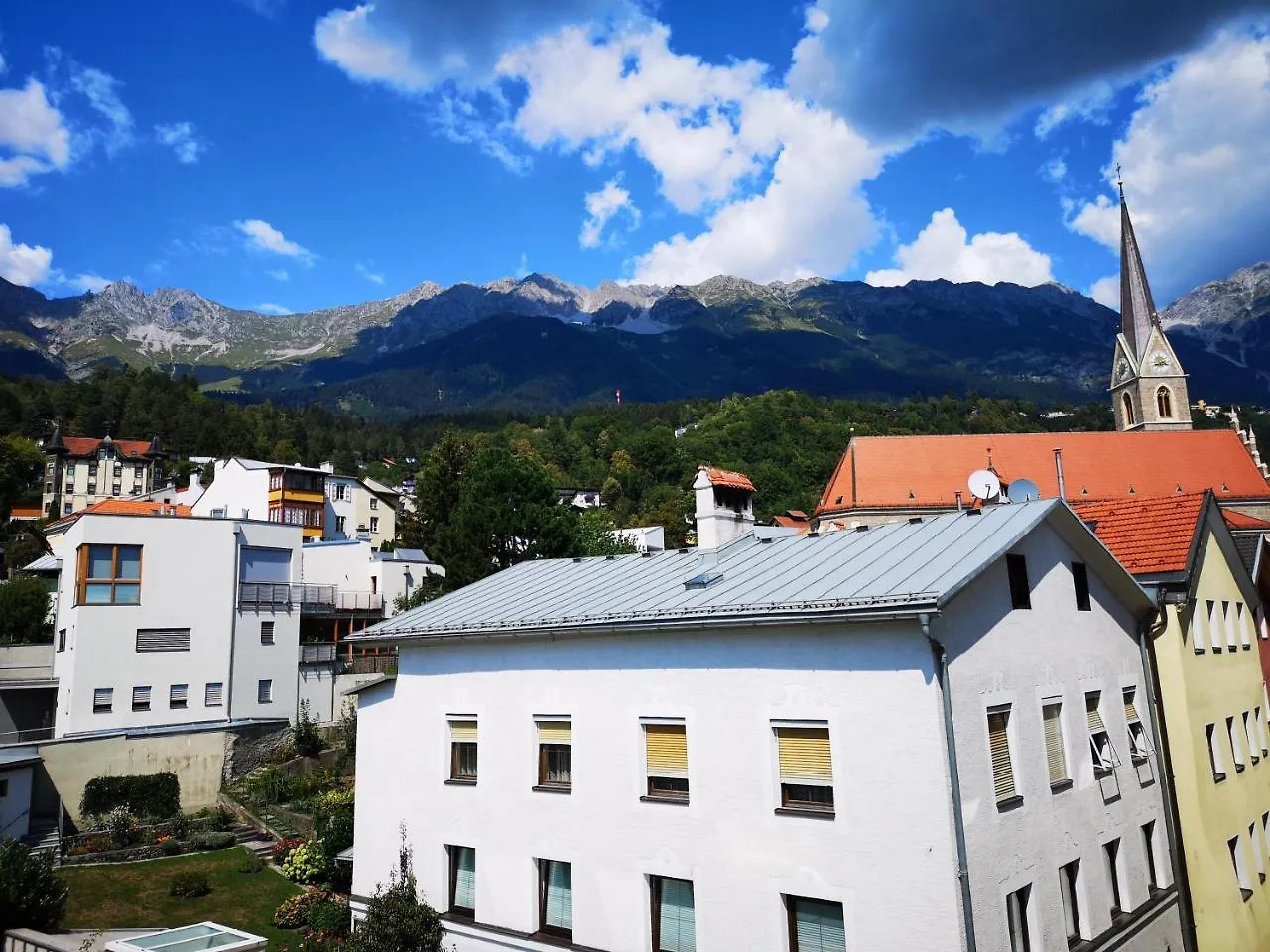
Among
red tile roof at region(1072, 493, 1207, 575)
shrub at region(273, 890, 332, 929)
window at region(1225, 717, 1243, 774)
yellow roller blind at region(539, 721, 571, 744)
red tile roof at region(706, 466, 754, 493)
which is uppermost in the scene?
red tile roof at region(706, 466, 754, 493)

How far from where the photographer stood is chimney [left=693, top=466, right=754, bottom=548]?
20391mm

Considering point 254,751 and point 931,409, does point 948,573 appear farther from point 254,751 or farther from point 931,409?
point 931,409

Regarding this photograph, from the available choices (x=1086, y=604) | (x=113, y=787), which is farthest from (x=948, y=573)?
(x=113, y=787)

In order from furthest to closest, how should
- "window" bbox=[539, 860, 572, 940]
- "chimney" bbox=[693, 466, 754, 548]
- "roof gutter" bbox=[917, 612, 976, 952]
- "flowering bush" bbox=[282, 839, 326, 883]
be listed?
"flowering bush" bbox=[282, 839, 326, 883]
"chimney" bbox=[693, 466, 754, 548]
"window" bbox=[539, 860, 572, 940]
"roof gutter" bbox=[917, 612, 976, 952]

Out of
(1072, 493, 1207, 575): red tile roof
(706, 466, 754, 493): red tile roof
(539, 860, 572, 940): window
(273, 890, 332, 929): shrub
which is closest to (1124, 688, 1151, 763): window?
(1072, 493, 1207, 575): red tile roof

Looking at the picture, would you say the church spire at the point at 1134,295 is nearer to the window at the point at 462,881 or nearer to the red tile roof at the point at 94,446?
the window at the point at 462,881

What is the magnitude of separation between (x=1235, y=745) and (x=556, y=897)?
16.8m

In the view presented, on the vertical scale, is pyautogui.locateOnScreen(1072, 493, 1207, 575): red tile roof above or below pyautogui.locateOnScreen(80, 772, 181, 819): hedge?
above

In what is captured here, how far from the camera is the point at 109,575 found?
35.6 metres

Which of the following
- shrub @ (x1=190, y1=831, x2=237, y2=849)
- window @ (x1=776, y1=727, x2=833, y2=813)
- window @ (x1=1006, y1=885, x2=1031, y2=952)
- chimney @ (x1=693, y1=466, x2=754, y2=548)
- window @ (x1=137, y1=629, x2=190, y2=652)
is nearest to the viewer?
window @ (x1=776, y1=727, x2=833, y2=813)

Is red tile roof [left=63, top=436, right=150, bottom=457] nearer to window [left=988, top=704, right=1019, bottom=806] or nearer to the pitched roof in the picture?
the pitched roof

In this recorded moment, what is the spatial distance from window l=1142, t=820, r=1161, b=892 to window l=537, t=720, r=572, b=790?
11.5 m

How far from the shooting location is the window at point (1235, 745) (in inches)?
797

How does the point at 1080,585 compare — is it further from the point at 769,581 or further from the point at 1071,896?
the point at 769,581
